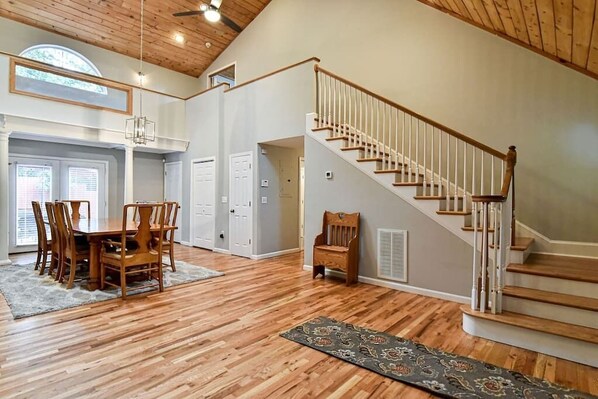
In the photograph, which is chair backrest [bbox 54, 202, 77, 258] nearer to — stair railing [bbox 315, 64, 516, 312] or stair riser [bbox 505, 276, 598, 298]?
stair railing [bbox 315, 64, 516, 312]

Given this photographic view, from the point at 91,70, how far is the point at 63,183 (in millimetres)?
2594

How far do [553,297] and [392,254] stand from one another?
1761mm

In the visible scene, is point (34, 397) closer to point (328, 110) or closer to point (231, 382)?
point (231, 382)

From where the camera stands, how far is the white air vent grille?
4137 millimetres

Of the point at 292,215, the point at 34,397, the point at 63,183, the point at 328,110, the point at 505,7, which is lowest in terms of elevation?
the point at 34,397

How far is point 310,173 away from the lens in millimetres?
5191

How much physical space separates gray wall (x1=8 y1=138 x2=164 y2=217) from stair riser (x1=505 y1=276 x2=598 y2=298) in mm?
7963

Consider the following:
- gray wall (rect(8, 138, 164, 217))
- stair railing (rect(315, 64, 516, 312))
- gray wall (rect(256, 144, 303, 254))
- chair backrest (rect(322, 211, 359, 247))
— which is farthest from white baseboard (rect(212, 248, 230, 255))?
stair railing (rect(315, 64, 516, 312))

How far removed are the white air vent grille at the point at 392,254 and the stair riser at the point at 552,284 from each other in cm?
122

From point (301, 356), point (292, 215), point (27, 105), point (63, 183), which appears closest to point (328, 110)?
point (292, 215)

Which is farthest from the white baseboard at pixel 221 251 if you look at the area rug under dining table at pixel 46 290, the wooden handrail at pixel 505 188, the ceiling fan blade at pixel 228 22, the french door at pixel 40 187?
the wooden handrail at pixel 505 188

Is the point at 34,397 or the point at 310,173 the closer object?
the point at 34,397

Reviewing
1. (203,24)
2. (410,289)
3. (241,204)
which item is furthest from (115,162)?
(410,289)

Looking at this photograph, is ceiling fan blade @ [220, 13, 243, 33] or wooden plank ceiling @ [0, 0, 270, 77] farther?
wooden plank ceiling @ [0, 0, 270, 77]
